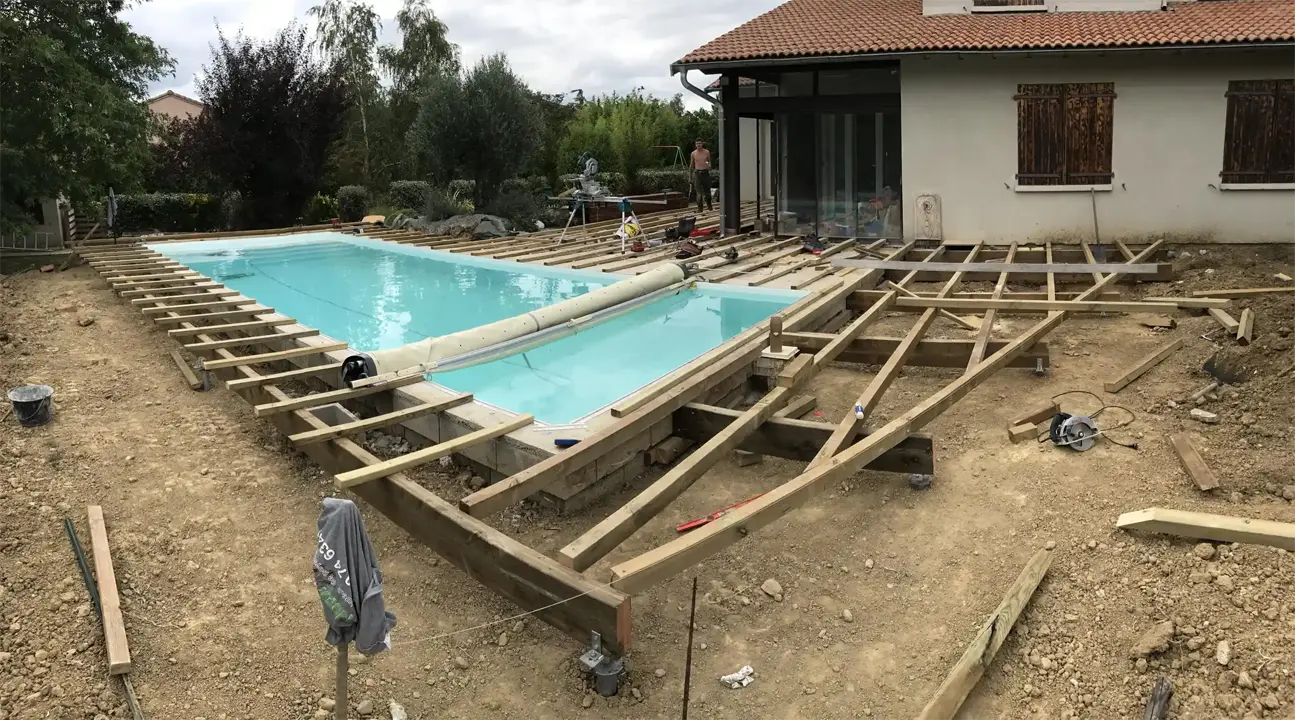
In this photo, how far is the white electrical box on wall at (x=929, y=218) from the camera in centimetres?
1267

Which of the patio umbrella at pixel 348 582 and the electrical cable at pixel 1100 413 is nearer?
the patio umbrella at pixel 348 582

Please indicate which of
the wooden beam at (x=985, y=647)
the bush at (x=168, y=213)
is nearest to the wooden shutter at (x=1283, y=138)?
the wooden beam at (x=985, y=647)

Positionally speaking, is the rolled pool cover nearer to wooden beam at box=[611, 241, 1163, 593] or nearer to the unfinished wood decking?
the unfinished wood decking

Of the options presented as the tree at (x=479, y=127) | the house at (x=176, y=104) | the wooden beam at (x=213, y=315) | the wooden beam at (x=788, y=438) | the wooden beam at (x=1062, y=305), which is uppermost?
the house at (x=176, y=104)

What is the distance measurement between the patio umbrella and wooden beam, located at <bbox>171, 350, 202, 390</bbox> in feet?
16.3

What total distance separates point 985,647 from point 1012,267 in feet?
23.1

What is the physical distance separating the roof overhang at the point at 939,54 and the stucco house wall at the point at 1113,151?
0.94 ft

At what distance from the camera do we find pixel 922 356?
22.4 ft

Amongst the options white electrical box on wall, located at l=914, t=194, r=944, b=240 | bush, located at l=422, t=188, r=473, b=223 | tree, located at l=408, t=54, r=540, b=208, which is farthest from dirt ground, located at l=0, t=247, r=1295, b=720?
tree, located at l=408, t=54, r=540, b=208

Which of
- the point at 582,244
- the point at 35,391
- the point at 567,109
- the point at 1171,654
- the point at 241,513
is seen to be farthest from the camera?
the point at 567,109

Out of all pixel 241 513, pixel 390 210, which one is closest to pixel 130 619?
pixel 241 513

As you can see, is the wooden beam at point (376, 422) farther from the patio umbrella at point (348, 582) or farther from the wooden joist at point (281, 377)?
the patio umbrella at point (348, 582)

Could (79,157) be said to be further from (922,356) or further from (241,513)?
(922,356)

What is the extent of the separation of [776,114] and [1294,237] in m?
7.24
